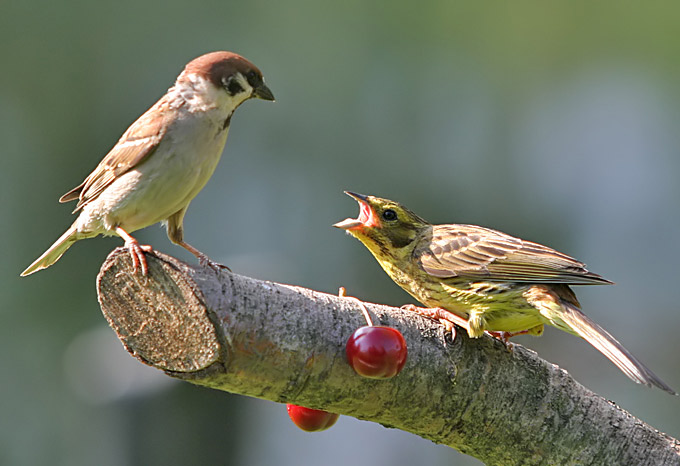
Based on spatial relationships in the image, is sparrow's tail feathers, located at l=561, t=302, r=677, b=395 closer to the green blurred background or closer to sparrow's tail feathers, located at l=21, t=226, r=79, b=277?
sparrow's tail feathers, located at l=21, t=226, r=79, b=277

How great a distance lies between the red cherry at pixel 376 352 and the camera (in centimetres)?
260

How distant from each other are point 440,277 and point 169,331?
130 cm

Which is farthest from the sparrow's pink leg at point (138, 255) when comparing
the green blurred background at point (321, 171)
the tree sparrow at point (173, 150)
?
the green blurred background at point (321, 171)

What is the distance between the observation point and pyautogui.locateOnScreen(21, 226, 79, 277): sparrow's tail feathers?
329cm

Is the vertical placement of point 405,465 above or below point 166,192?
below

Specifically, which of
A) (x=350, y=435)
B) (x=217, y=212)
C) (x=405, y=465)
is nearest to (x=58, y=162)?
(x=217, y=212)

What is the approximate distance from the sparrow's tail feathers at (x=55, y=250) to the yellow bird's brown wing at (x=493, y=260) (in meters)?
1.36

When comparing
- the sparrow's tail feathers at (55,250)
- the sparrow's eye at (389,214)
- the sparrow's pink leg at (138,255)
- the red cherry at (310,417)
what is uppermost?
the sparrow's pink leg at (138,255)

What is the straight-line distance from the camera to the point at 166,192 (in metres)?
2.97

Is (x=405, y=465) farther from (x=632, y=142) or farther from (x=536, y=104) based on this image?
(x=536, y=104)

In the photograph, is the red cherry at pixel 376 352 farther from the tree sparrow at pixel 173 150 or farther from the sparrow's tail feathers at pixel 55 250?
the sparrow's tail feathers at pixel 55 250

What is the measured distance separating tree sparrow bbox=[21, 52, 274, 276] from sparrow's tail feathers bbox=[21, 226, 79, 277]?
131 mm

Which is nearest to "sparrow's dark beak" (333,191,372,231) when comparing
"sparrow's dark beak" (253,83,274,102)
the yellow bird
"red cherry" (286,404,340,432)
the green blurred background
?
the yellow bird

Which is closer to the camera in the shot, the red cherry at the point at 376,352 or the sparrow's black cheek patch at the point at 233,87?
the red cherry at the point at 376,352
